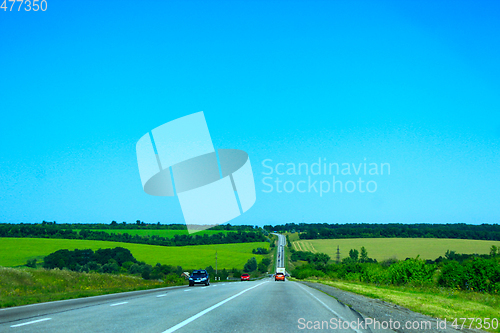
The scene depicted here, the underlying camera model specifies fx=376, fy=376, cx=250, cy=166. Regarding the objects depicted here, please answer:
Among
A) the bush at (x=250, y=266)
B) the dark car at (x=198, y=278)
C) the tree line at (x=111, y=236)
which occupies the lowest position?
the bush at (x=250, y=266)

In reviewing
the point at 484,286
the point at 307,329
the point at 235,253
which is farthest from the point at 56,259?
the point at 307,329

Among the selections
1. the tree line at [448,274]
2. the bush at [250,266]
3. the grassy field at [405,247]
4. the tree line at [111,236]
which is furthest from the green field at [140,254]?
the tree line at [448,274]

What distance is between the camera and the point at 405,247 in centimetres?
12650

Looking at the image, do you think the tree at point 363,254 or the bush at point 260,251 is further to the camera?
the bush at point 260,251

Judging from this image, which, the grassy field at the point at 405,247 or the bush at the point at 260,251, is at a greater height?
the grassy field at the point at 405,247

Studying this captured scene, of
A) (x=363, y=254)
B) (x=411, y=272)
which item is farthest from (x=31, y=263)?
(x=363, y=254)

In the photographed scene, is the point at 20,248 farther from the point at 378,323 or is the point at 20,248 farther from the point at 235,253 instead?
the point at 378,323

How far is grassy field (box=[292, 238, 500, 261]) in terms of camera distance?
10869cm

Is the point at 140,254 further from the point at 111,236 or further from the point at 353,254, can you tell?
the point at 353,254

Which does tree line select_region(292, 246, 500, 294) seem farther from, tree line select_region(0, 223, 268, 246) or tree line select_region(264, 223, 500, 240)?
tree line select_region(0, 223, 268, 246)

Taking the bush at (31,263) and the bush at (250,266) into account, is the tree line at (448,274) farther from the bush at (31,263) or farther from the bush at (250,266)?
the bush at (31,263)

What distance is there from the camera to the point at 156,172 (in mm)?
27109

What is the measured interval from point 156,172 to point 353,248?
12795 cm

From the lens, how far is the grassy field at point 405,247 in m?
109
